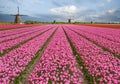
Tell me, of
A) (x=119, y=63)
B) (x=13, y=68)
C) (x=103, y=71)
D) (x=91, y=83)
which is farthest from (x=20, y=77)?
(x=119, y=63)

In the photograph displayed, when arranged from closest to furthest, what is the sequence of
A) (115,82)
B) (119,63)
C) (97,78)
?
1. (115,82)
2. (97,78)
3. (119,63)

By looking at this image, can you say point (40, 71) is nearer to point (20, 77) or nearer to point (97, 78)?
point (20, 77)

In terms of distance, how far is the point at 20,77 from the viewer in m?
8.09

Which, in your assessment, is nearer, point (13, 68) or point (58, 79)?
point (58, 79)

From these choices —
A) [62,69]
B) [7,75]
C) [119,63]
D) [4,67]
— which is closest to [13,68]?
[4,67]

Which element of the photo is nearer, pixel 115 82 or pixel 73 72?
pixel 115 82

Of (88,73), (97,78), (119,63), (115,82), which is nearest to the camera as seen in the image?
(115,82)

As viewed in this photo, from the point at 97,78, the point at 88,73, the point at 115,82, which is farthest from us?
the point at 88,73

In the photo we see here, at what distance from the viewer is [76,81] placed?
7625 mm

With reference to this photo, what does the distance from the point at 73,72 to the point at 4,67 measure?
3478 mm

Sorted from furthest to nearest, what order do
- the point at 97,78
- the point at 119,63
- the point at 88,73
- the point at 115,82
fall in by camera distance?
1. the point at 119,63
2. the point at 88,73
3. the point at 97,78
4. the point at 115,82

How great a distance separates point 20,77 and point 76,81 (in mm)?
2447

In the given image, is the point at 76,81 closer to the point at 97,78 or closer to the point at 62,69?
the point at 97,78

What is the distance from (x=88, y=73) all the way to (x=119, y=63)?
2805 millimetres
